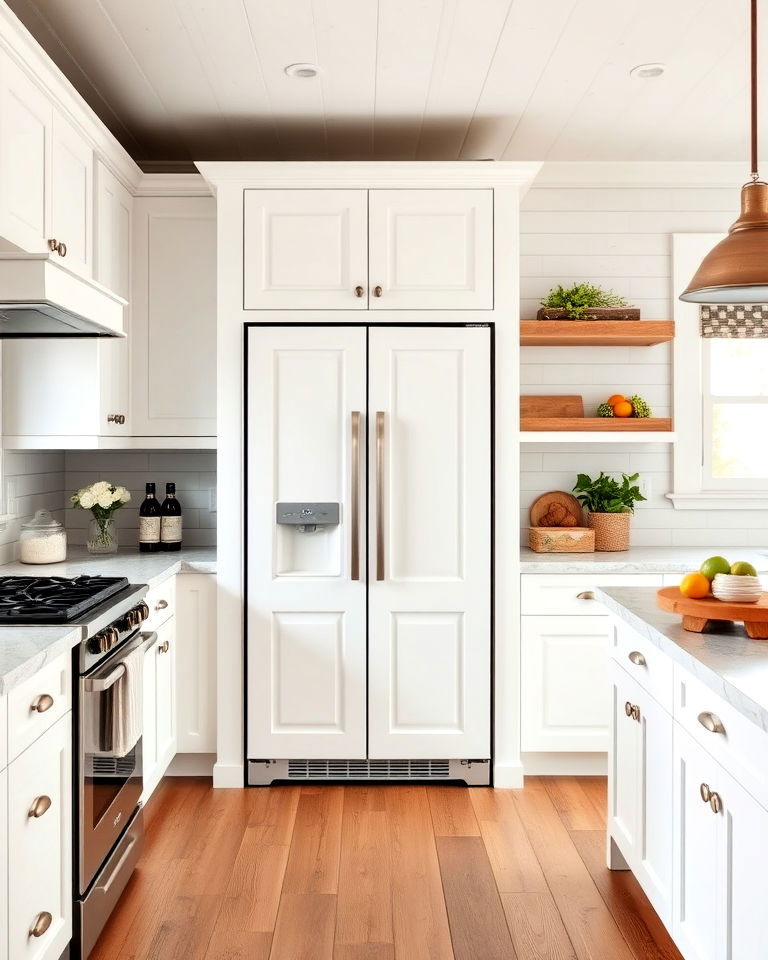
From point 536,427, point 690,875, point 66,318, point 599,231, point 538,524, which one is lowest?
point 690,875

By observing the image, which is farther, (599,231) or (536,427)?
(599,231)

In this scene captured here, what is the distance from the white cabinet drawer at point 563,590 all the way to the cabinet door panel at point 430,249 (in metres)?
1.15

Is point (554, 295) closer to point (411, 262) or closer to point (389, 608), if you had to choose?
point (411, 262)

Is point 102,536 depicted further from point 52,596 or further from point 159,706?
point 52,596

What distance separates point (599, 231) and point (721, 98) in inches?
34.2

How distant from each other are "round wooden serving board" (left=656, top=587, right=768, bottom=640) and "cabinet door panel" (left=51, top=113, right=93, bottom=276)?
7.17 ft

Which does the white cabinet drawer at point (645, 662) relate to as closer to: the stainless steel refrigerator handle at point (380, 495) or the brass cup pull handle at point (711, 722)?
the brass cup pull handle at point (711, 722)

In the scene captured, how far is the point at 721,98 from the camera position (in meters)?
3.32

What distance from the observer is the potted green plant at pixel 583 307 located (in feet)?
12.5

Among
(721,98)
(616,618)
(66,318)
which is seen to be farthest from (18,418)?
(721,98)

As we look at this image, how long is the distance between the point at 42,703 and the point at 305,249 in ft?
6.95

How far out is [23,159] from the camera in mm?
2520

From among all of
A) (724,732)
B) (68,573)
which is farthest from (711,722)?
(68,573)

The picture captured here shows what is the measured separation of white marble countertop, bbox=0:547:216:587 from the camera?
3138mm
